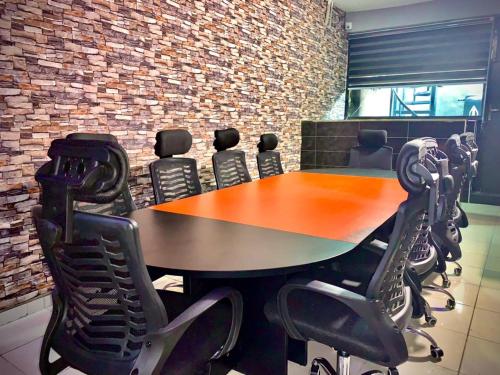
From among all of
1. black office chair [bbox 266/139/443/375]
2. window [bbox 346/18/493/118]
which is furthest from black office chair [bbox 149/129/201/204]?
window [bbox 346/18/493/118]

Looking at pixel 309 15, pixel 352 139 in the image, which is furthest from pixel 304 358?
pixel 309 15

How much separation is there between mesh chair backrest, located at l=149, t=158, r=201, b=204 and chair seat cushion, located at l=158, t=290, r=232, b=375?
1.13m

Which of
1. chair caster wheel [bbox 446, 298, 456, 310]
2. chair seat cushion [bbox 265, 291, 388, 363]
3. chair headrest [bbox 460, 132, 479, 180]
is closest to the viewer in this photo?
chair seat cushion [bbox 265, 291, 388, 363]

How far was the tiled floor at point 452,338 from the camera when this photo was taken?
194 cm

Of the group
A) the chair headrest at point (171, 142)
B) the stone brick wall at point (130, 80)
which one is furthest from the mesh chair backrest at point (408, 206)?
the stone brick wall at point (130, 80)

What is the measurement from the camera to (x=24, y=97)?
2.35 metres

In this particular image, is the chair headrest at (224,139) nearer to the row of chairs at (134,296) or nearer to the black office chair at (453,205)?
the black office chair at (453,205)

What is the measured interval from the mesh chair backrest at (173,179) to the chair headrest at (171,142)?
8 centimetres

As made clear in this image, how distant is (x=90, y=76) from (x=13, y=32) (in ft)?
1.90

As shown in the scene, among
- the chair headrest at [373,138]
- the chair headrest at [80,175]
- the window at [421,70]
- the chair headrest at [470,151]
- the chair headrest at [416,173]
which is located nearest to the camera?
the chair headrest at [80,175]

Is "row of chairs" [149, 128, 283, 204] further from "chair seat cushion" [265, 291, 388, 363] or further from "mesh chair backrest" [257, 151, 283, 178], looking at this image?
"chair seat cushion" [265, 291, 388, 363]

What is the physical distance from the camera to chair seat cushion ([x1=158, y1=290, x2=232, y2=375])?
121 centimetres

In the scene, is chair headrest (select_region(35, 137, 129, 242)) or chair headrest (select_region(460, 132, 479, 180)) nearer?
chair headrest (select_region(35, 137, 129, 242))

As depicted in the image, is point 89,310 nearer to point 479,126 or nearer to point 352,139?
point 352,139
